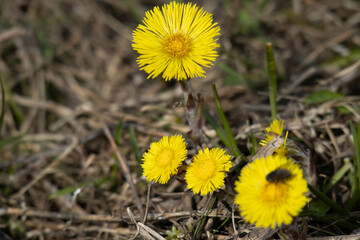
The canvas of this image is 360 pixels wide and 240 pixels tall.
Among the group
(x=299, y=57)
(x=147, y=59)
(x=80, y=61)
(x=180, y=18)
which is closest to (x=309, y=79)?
(x=299, y=57)

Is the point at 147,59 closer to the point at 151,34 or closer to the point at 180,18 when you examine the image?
the point at 151,34

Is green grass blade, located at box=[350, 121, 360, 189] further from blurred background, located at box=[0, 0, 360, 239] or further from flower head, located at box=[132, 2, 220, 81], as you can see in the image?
flower head, located at box=[132, 2, 220, 81]

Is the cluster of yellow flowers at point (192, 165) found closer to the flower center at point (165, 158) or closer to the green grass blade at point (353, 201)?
the flower center at point (165, 158)

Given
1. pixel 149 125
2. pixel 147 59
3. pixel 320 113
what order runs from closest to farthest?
pixel 147 59
pixel 320 113
pixel 149 125

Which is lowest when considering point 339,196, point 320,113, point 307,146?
point 339,196

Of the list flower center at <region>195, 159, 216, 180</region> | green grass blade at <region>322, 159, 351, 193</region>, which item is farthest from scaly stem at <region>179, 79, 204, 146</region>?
green grass blade at <region>322, 159, 351, 193</region>

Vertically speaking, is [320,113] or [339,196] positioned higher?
[320,113]
